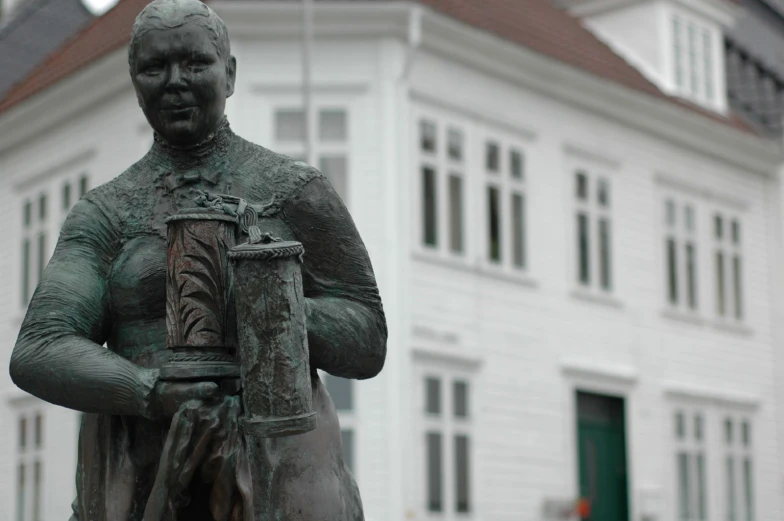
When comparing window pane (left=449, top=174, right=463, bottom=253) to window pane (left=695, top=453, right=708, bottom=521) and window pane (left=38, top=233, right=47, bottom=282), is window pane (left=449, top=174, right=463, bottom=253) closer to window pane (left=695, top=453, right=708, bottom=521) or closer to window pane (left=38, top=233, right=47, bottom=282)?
window pane (left=38, top=233, right=47, bottom=282)

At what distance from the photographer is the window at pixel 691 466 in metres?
30.4

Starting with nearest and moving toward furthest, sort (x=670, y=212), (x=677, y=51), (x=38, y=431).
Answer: (x=38, y=431)
(x=670, y=212)
(x=677, y=51)

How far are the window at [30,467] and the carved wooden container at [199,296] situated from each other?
959 inches

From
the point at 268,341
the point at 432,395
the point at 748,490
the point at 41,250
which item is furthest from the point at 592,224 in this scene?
the point at 268,341

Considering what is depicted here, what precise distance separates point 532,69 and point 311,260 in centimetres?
2356

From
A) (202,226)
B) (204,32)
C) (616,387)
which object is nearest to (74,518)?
(202,226)

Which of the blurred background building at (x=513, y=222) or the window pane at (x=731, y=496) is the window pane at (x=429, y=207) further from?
the window pane at (x=731, y=496)

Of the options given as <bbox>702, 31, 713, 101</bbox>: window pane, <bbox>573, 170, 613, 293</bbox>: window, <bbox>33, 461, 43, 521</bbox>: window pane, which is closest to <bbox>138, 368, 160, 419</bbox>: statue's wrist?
<bbox>33, 461, 43, 521</bbox>: window pane

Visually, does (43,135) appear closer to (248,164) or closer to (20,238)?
(20,238)

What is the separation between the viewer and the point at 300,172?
3824 millimetres

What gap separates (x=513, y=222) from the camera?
2678 cm

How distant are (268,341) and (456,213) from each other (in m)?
22.2

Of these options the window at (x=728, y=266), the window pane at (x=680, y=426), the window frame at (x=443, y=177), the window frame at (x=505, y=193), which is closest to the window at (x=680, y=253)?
the window at (x=728, y=266)

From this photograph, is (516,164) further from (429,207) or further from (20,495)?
(20,495)
